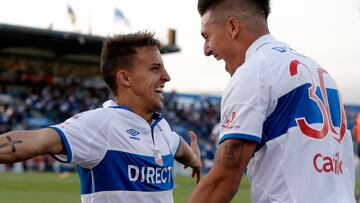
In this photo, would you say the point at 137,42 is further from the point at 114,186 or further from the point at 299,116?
the point at 299,116

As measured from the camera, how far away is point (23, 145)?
3.77 meters

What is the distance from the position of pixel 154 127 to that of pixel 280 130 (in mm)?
2073

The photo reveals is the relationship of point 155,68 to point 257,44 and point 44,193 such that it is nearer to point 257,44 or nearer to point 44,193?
point 257,44

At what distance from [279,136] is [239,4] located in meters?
0.61

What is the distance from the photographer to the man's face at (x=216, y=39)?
303 cm

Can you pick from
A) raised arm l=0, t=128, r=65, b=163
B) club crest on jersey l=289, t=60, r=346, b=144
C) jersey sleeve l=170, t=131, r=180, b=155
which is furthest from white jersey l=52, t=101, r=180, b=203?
club crest on jersey l=289, t=60, r=346, b=144

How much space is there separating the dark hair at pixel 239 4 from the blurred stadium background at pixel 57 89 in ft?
79.7

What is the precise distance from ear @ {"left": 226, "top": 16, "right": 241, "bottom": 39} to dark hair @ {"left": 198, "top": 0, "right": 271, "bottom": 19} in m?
0.06

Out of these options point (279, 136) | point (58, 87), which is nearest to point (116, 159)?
point (279, 136)

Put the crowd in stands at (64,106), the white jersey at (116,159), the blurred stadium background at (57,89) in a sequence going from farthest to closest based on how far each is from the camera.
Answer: the blurred stadium background at (57,89) < the crowd in stands at (64,106) < the white jersey at (116,159)

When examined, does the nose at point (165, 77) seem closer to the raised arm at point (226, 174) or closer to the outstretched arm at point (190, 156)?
the outstretched arm at point (190, 156)

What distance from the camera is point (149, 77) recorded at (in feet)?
15.6

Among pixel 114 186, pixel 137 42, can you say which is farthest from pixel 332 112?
pixel 137 42

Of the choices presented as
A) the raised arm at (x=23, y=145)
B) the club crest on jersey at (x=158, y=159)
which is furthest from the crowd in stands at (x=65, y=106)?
the raised arm at (x=23, y=145)
